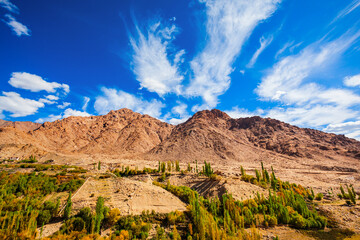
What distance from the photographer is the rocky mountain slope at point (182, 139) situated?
2452 inches

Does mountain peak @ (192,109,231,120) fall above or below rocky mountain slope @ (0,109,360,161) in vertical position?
above

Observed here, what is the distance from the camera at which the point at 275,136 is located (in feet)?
271

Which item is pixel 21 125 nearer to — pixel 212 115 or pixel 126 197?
pixel 212 115

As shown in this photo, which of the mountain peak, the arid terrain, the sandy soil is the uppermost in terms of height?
the mountain peak

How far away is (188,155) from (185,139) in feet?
41.3

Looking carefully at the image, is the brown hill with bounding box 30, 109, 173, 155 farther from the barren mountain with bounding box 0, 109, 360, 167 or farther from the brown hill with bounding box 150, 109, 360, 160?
the brown hill with bounding box 150, 109, 360, 160

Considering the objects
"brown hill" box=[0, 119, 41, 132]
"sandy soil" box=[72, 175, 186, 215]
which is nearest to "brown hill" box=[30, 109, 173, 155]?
"sandy soil" box=[72, 175, 186, 215]

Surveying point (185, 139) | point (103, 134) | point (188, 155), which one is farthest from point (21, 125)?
point (188, 155)

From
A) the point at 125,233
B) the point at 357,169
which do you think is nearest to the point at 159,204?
the point at 125,233

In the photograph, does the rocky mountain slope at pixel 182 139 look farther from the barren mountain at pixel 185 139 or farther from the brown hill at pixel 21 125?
the brown hill at pixel 21 125

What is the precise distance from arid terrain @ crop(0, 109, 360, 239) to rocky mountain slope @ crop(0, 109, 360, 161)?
0.41 metres

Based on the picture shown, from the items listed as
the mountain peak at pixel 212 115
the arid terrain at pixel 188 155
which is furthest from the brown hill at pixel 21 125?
the mountain peak at pixel 212 115

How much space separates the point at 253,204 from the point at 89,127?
10338cm

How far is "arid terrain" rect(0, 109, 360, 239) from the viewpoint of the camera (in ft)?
48.6
